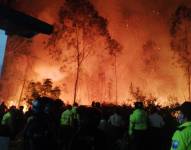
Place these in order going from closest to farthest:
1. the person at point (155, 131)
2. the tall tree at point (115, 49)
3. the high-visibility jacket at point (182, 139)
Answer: the high-visibility jacket at point (182, 139)
the person at point (155, 131)
the tall tree at point (115, 49)

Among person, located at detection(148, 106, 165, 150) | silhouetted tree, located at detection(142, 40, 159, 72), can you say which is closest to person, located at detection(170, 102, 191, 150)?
person, located at detection(148, 106, 165, 150)

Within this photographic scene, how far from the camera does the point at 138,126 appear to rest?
8258 mm

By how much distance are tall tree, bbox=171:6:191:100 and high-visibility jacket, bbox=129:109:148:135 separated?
1799cm

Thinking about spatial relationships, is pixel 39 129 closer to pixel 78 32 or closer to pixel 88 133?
pixel 88 133

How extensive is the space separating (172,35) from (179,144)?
24.4m

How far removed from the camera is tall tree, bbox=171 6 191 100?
25891 millimetres

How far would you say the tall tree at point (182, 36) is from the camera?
2589 cm

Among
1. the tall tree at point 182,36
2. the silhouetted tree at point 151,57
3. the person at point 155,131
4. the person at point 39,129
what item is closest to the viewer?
the person at point 39,129

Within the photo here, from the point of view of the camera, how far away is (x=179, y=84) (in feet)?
87.1

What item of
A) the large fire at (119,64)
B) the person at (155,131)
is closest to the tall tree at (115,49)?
the large fire at (119,64)

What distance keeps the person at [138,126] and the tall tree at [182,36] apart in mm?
17914

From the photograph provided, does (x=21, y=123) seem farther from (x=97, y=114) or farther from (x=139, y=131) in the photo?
(x=97, y=114)

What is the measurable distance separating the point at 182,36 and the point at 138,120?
1893 cm

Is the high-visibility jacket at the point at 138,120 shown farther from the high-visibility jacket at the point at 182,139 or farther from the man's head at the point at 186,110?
the high-visibility jacket at the point at 182,139
